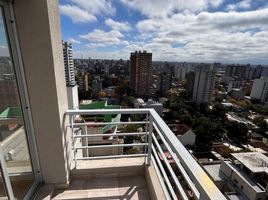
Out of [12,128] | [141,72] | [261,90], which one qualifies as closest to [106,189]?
[12,128]

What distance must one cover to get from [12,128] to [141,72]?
2893 centimetres

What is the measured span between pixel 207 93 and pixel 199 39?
10.4 meters

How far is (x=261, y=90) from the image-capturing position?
31031 mm

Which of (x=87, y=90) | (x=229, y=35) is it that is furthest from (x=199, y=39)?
(x=87, y=90)

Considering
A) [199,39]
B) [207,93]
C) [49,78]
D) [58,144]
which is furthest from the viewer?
[199,39]

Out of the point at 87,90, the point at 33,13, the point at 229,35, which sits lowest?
the point at 87,90

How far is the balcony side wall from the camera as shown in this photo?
4.07 feet

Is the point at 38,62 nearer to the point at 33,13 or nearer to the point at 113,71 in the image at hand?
the point at 33,13

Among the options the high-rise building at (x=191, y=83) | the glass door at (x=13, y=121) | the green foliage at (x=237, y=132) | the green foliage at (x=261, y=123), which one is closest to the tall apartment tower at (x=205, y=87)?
the high-rise building at (x=191, y=83)

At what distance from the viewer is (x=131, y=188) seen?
1757 millimetres

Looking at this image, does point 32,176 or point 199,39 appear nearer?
point 32,176

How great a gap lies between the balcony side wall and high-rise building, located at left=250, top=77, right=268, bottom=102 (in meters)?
38.0

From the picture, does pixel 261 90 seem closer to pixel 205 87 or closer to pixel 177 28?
pixel 205 87

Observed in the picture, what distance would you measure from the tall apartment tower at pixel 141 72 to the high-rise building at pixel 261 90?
21163mm
